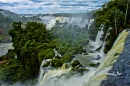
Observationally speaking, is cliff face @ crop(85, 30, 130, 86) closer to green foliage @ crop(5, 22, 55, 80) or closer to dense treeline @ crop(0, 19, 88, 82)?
dense treeline @ crop(0, 19, 88, 82)

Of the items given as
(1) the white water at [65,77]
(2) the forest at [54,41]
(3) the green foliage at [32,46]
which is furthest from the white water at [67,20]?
(1) the white water at [65,77]

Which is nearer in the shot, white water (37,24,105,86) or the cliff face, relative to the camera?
the cliff face

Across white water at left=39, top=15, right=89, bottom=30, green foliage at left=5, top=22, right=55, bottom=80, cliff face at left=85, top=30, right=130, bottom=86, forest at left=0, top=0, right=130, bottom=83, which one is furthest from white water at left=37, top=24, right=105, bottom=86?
white water at left=39, top=15, right=89, bottom=30

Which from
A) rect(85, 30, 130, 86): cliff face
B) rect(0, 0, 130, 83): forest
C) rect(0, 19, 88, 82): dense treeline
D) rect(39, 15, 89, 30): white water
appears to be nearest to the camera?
rect(85, 30, 130, 86): cliff face

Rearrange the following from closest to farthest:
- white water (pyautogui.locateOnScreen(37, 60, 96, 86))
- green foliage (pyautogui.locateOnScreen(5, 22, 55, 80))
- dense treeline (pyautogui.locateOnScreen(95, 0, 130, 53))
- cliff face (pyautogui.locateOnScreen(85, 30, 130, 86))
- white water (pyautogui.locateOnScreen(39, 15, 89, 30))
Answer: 1. cliff face (pyautogui.locateOnScreen(85, 30, 130, 86))
2. white water (pyautogui.locateOnScreen(37, 60, 96, 86))
3. dense treeline (pyautogui.locateOnScreen(95, 0, 130, 53))
4. green foliage (pyautogui.locateOnScreen(5, 22, 55, 80))
5. white water (pyautogui.locateOnScreen(39, 15, 89, 30))

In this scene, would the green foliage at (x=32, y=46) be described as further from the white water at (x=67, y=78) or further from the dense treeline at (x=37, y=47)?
the white water at (x=67, y=78)

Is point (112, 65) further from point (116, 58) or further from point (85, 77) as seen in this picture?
point (85, 77)

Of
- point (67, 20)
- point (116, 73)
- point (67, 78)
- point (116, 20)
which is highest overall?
point (116, 20)

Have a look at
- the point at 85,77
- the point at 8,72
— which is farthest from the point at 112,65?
the point at 8,72

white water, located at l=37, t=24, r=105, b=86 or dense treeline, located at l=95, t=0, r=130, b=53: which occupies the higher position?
dense treeline, located at l=95, t=0, r=130, b=53

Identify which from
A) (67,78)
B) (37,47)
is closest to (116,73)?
(67,78)

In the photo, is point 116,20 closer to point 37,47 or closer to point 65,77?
point 65,77
